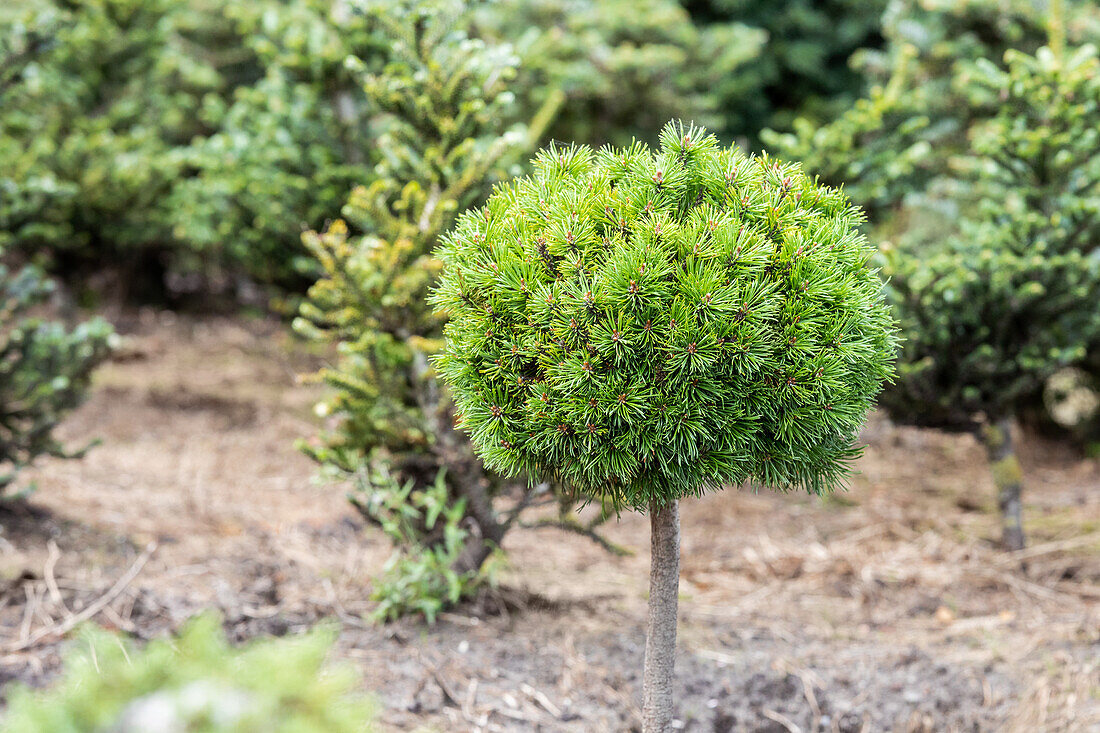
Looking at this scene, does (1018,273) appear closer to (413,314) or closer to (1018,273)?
(1018,273)

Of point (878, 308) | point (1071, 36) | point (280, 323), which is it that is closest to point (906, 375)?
point (878, 308)

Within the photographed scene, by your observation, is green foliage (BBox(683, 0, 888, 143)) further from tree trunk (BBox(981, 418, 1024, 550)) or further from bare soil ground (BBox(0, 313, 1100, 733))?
tree trunk (BBox(981, 418, 1024, 550))

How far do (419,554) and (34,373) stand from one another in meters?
2.29

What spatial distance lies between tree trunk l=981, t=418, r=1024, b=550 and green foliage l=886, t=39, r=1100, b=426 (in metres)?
0.19

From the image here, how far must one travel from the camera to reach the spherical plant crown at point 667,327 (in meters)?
1.99

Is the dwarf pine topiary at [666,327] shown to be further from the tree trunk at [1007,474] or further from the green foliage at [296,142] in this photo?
the green foliage at [296,142]

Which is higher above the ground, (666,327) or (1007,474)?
(666,327)

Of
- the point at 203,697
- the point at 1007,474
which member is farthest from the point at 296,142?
the point at 203,697

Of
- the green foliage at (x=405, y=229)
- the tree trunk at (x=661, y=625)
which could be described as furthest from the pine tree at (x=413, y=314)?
the tree trunk at (x=661, y=625)

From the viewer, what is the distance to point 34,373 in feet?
13.7

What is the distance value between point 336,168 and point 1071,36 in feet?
18.0

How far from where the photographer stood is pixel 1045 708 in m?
3.19

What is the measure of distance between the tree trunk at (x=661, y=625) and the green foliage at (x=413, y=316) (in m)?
1.18

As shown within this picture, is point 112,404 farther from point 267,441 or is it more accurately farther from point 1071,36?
point 1071,36
